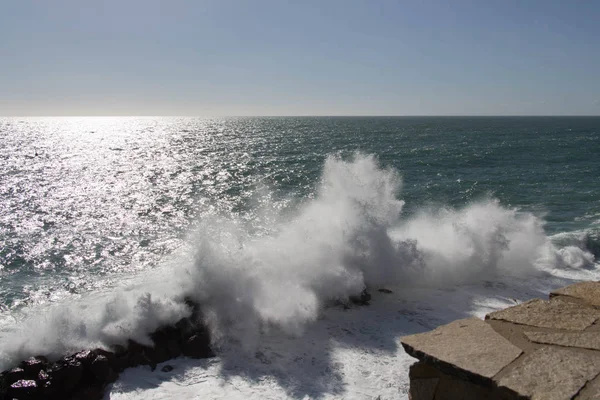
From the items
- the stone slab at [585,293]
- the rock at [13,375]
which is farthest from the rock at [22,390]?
the stone slab at [585,293]

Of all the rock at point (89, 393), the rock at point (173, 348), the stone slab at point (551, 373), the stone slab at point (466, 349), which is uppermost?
the stone slab at point (551, 373)

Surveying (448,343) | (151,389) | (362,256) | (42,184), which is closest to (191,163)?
(42,184)

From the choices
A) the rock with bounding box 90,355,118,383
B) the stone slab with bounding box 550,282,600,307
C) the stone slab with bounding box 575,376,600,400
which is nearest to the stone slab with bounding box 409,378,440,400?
the stone slab with bounding box 575,376,600,400

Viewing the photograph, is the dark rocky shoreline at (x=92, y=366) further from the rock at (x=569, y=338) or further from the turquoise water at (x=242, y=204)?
the rock at (x=569, y=338)

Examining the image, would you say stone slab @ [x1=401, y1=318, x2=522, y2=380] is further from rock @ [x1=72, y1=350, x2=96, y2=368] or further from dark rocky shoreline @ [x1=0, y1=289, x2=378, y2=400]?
rock @ [x1=72, y1=350, x2=96, y2=368]

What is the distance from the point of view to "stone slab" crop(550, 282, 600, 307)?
3.98 m

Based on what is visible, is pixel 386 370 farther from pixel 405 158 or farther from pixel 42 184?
pixel 405 158

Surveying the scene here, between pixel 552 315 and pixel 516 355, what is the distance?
0.80m

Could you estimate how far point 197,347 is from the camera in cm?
905

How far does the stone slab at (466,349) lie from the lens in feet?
9.87

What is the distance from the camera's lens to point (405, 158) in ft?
145

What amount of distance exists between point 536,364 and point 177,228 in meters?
18.1

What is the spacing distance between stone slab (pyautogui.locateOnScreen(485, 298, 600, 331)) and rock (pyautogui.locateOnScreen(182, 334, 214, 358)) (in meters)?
6.67

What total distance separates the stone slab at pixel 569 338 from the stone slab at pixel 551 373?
0.10 metres
